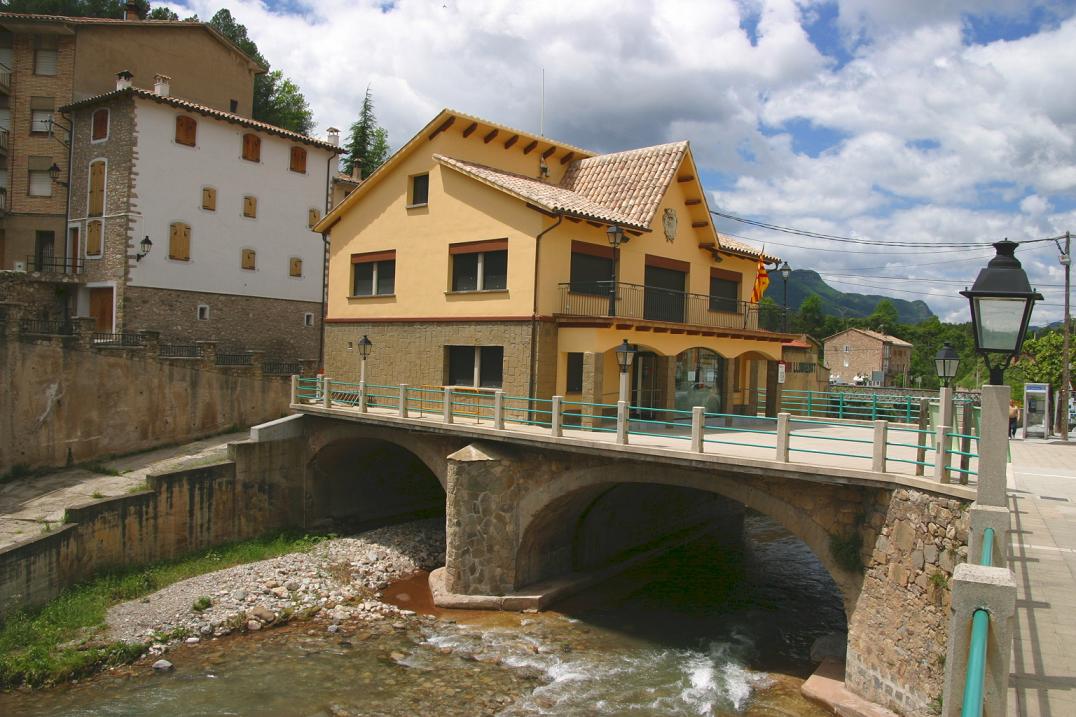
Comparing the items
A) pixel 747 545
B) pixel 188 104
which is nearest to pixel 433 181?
pixel 188 104

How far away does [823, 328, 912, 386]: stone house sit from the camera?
8162 centimetres

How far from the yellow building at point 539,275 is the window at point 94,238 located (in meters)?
10.5

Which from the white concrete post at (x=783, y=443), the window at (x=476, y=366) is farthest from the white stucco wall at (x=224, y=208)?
the white concrete post at (x=783, y=443)

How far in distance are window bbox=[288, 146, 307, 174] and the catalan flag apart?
72.7 ft

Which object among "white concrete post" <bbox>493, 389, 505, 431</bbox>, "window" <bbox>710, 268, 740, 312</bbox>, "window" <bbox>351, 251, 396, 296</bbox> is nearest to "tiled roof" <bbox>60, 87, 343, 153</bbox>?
"window" <bbox>351, 251, 396, 296</bbox>

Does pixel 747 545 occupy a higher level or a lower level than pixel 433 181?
lower

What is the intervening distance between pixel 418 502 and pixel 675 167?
16.1m

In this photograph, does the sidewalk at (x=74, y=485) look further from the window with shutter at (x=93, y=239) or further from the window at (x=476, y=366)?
the window with shutter at (x=93, y=239)

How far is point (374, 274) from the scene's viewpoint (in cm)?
2669

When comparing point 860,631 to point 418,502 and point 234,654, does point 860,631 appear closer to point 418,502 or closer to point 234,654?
point 234,654

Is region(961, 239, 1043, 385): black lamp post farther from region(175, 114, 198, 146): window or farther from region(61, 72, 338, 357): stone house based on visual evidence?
region(175, 114, 198, 146): window

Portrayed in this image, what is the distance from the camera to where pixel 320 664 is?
16281 millimetres

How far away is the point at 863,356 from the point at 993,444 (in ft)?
269

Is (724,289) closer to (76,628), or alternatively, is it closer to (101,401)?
(101,401)
